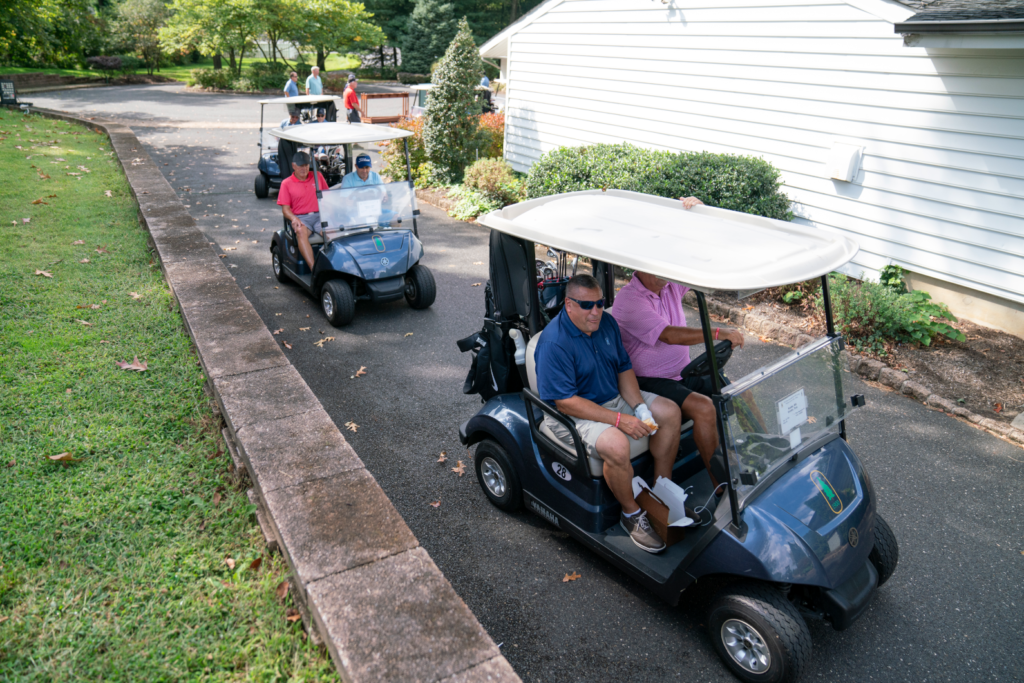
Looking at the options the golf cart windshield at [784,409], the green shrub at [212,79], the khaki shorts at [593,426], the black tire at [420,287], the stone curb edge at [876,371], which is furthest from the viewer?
the green shrub at [212,79]

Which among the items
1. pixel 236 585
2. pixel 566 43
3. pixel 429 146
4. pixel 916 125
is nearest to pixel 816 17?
pixel 916 125

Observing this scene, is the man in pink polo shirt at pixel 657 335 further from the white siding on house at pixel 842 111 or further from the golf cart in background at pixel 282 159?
the golf cart in background at pixel 282 159

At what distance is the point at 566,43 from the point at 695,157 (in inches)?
186

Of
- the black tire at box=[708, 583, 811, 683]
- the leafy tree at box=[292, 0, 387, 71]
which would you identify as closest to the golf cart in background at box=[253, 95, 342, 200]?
the black tire at box=[708, 583, 811, 683]

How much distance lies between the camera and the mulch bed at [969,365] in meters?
5.48

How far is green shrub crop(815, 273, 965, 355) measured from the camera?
6.21 metres

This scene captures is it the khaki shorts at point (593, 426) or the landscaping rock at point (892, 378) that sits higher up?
the khaki shorts at point (593, 426)

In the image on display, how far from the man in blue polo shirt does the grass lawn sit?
1.60 meters

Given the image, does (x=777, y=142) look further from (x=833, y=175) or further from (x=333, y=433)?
(x=333, y=433)

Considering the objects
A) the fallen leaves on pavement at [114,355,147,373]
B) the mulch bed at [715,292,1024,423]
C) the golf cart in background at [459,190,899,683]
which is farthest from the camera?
the mulch bed at [715,292,1024,423]

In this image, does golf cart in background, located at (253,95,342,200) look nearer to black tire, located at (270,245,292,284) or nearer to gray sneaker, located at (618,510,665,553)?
black tire, located at (270,245,292,284)

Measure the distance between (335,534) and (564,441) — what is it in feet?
4.18

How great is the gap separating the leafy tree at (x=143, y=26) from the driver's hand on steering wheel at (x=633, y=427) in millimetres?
39137

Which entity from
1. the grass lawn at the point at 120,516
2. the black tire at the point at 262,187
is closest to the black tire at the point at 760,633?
the grass lawn at the point at 120,516
